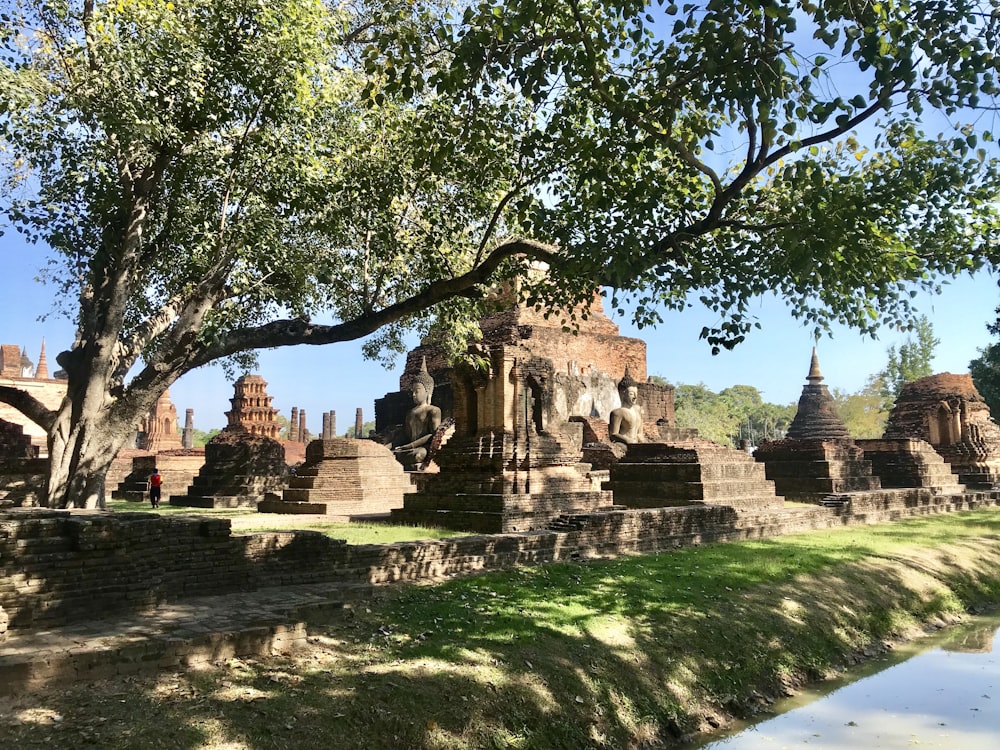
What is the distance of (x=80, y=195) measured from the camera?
11133 mm

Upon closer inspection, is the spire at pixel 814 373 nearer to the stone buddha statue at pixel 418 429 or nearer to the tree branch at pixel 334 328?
the stone buddha statue at pixel 418 429

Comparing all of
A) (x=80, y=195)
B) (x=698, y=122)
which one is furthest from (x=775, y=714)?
(x=80, y=195)

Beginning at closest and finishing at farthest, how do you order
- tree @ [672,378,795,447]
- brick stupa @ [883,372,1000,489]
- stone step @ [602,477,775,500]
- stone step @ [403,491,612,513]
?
stone step @ [403,491,612,513] → stone step @ [602,477,775,500] → brick stupa @ [883,372,1000,489] → tree @ [672,378,795,447]

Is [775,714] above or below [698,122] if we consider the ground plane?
below

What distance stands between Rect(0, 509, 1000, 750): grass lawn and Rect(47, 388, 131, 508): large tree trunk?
16.9ft

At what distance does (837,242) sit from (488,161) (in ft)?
16.7

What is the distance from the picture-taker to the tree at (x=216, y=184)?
9289 millimetres

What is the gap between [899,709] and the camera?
6121 mm

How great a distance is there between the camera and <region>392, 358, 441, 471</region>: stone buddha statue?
23016mm

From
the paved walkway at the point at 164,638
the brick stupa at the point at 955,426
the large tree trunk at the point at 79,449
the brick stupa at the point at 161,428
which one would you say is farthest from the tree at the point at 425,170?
the brick stupa at the point at 161,428

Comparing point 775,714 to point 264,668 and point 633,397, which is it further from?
point 633,397

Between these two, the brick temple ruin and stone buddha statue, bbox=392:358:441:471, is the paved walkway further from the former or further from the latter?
A: stone buddha statue, bbox=392:358:441:471

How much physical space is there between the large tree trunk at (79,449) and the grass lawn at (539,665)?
516 cm

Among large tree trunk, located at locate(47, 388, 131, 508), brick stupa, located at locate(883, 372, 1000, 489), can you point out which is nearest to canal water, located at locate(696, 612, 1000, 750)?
large tree trunk, located at locate(47, 388, 131, 508)
